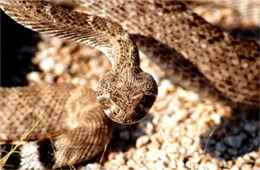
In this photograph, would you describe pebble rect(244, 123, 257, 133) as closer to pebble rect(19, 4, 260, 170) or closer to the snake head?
pebble rect(19, 4, 260, 170)

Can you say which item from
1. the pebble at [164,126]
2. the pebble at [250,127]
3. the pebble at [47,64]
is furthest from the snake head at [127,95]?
the pebble at [47,64]

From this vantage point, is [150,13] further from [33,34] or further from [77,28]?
[33,34]

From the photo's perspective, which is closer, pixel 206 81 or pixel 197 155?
pixel 197 155

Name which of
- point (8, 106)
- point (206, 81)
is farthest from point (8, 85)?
point (206, 81)

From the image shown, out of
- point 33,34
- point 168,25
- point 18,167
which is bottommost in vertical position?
point 18,167

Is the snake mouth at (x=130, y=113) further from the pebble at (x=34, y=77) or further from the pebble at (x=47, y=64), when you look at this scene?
the pebble at (x=47, y=64)

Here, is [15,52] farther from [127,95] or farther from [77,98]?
[127,95]

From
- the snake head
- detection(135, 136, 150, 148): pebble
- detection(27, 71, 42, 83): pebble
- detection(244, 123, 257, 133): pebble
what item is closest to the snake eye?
the snake head
